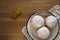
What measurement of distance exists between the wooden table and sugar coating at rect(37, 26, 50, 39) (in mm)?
112

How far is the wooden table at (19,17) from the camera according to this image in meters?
0.93

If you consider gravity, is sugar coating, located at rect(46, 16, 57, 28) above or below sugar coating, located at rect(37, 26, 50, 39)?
above

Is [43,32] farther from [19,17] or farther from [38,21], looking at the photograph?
[19,17]

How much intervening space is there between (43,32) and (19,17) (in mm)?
192

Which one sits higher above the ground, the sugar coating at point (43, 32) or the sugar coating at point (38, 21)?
the sugar coating at point (38, 21)

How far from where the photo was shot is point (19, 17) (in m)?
0.96

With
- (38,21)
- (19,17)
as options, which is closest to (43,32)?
(38,21)

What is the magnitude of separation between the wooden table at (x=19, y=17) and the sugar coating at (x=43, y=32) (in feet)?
0.37

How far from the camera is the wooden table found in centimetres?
93

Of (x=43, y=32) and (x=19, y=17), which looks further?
(x=19, y=17)

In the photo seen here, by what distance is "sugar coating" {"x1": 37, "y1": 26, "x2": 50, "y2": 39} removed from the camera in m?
0.83

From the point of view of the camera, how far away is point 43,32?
2.71ft

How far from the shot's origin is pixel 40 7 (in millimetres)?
971

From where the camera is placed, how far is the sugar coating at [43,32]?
0.83 meters
